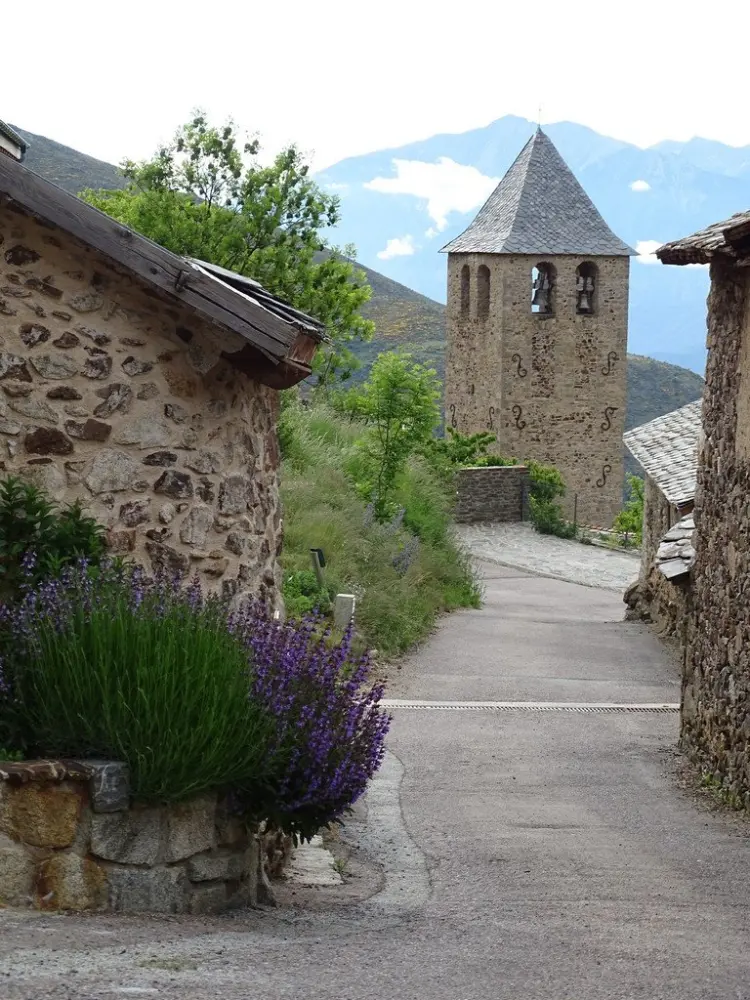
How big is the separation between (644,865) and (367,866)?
1564 millimetres

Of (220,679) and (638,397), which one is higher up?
(638,397)

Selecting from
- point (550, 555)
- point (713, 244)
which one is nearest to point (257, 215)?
point (550, 555)

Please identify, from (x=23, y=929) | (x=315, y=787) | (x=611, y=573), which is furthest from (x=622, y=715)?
(x=611, y=573)

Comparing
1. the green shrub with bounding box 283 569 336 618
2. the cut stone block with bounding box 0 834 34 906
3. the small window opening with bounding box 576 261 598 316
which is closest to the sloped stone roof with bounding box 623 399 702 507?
the green shrub with bounding box 283 569 336 618

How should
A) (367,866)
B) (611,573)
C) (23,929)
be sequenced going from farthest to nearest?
(611,573) < (367,866) < (23,929)

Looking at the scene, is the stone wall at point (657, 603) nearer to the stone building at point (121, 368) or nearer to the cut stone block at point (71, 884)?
the stone building at point (121, 368)

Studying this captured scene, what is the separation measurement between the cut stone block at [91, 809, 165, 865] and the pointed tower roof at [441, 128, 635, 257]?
44.8m

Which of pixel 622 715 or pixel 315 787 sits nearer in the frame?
pixel 315 787

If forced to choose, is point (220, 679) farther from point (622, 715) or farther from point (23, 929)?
point (622, 715)

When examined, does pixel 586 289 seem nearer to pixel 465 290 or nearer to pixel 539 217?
pixel 539 217

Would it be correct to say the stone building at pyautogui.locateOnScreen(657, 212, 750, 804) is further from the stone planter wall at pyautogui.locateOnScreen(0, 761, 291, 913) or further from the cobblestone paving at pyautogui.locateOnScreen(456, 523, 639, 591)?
the cobblestone paving at pyautogui.locateOnScreen(456, 523, 639, 591)

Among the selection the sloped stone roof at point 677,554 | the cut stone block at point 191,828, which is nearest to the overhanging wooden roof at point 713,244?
the sloped stone roof at point 677,554

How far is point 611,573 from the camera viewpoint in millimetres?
30422

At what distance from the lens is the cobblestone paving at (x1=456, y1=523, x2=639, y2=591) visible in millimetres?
29906
